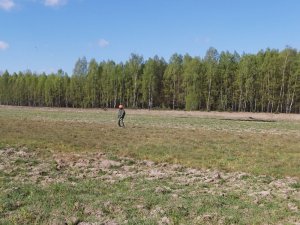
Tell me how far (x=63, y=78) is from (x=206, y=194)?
13807cm

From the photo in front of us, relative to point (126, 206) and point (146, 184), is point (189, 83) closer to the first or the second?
point (146, 184)

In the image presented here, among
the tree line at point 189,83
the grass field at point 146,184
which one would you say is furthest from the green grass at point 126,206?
the tree line at point 189,83

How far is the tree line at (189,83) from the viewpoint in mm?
99188

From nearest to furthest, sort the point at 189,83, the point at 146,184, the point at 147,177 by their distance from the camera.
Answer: the point at 146,184 < the point at 147,177 < the point at 189,83

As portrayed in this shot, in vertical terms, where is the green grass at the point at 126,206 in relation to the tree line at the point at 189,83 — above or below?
below

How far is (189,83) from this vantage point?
111 metres

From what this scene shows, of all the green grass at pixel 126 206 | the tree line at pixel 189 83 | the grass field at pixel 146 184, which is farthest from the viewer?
the tree line at pixel 189 83

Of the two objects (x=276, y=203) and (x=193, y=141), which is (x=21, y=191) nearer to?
(x=276, y=203)

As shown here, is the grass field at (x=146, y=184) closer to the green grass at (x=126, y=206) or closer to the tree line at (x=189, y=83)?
the green grass at (x=126, y=206)

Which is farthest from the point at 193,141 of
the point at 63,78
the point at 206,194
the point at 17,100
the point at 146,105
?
the point at 17,100

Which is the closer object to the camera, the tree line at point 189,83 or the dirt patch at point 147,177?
the dirt patch at point 147,177

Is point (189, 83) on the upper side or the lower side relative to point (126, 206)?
upper

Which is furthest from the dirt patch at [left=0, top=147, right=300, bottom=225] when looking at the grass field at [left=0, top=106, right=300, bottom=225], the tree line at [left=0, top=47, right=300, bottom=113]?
the tree line at [left=0, top=47, right=300, bottom=113]

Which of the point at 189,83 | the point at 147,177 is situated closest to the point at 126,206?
the point at 147,177
